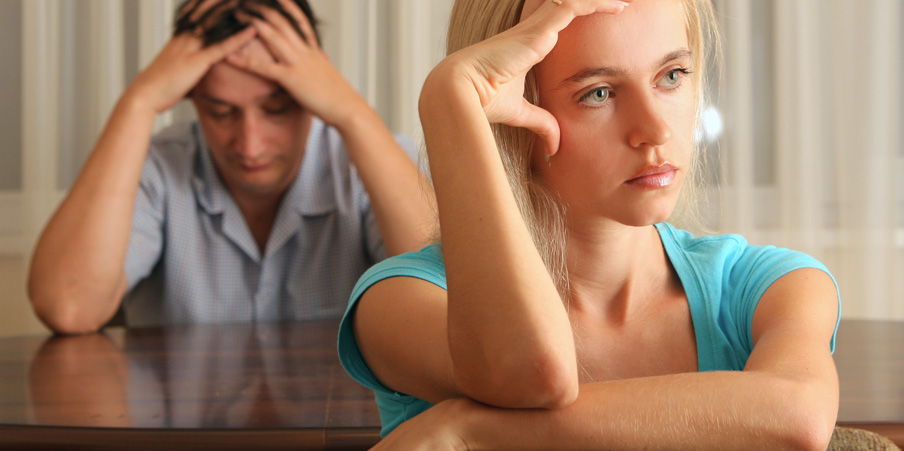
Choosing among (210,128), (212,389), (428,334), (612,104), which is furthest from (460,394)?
(210,128)

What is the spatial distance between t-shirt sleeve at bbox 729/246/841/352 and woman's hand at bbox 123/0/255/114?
1.17 metres

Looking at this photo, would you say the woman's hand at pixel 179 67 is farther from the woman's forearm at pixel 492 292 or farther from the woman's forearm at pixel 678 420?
the woman's forearm at pixel 678 420

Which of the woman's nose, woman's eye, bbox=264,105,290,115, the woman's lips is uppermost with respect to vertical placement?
woman's eye, bbox=264,105,290,115

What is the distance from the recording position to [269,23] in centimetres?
171

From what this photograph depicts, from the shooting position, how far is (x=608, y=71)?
765 millimetres

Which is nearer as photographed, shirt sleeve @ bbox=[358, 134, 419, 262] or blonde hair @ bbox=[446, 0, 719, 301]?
blonde hair @ bbox=[446, 0, 719, 301]

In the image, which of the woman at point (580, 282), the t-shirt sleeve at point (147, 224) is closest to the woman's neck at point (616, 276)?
the woman at point (580, 282)

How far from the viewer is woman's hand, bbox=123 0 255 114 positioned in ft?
5.45

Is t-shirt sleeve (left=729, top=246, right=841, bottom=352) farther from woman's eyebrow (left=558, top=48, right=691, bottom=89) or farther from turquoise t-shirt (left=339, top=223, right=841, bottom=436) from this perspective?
woman's eyebrow (left=558, top=48, right=691, bottom=89)

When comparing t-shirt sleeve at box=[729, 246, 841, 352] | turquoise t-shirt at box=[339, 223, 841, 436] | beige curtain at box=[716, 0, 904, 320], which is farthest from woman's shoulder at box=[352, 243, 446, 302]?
beige curtain at box=[716, 0, 904, 320]

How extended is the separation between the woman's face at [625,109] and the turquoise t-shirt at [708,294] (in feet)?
0.51

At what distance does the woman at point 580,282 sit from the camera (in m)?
0.64

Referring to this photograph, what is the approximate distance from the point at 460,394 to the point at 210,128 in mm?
1129

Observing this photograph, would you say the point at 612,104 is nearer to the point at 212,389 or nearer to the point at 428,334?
the point at 428,334
